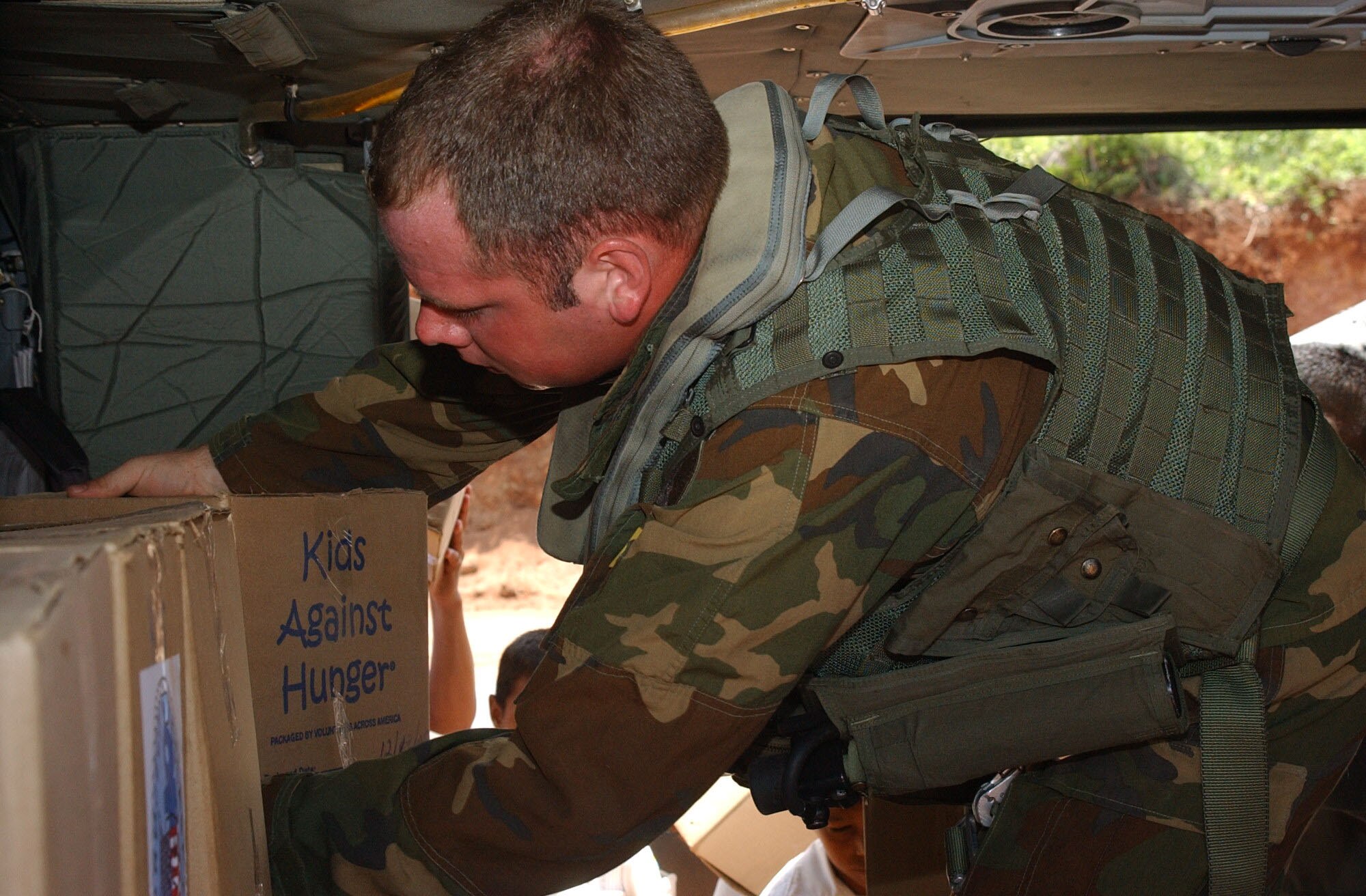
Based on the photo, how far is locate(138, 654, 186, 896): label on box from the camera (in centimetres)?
58

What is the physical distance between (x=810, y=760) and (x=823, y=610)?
1.38 ft

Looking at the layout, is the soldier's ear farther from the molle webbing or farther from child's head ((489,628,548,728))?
Result: child's head ((489,628,548,728))

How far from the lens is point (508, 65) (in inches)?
41.2

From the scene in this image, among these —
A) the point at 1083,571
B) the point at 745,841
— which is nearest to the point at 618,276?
the point at 1083,571

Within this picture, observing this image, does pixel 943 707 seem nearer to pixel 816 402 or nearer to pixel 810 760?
pixel 810 760

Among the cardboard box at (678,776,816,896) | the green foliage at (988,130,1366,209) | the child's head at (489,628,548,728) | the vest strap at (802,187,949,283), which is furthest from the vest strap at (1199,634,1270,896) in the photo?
the green foliage at (988,130,1366,209)

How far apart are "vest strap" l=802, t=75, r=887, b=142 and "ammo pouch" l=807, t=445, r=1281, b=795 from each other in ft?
1.51

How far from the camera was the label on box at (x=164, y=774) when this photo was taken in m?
0.58

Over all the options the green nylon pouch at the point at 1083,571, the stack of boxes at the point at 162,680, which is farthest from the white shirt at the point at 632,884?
the green nylon pouch at the point at 1083,571

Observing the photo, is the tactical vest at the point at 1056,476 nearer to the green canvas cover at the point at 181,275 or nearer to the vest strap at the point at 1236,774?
the vest strap at the point at 1236,774

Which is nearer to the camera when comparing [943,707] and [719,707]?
[719,707]

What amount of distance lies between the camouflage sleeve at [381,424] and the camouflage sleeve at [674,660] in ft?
1.97

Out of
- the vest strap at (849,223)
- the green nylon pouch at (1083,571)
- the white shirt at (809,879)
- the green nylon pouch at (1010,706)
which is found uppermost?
the vest strap at (849,223)

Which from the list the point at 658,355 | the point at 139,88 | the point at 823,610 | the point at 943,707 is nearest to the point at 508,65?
the point at 658,355
